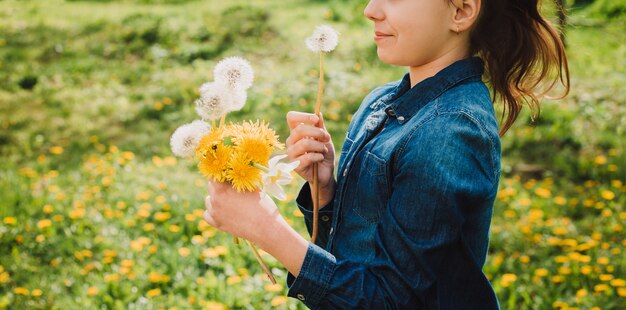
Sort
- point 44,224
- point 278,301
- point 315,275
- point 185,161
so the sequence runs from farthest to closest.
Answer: point 185,161 < point 44,224 < point 278,301 < point 315,275

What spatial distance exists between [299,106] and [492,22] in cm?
411

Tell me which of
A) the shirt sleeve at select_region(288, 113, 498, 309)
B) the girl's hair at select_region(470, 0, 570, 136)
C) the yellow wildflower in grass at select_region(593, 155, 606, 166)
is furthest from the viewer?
the yellow wildflower in grass at select_region(593, 155, 606, 166)

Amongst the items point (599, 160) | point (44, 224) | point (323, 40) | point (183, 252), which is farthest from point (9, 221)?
point (599, 160)

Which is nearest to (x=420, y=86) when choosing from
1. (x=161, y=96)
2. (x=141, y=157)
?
(x=141, y=157)

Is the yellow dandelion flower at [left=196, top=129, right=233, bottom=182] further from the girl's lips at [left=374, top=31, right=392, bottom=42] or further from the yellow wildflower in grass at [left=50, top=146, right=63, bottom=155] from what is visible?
the yellow wildflower in grass at [left=50, top=146, right=63, bottom=155]

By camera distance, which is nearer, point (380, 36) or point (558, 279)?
point (380, 36)

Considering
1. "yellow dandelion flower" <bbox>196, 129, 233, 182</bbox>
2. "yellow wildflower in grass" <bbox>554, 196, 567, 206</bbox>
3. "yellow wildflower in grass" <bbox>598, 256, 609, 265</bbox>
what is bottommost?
"yellow wildflower in grass" <bbox>554, 196, 567, 206</bbox>

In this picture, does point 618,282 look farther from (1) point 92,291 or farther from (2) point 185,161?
(2) point 185,161

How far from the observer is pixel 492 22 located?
134cm

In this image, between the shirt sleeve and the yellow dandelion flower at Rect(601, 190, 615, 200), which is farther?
the yellow dandelion flower at Rect(601, 190, 615, 200)

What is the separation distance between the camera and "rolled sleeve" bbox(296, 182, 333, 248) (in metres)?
1.53

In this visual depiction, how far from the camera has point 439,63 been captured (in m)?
1.33

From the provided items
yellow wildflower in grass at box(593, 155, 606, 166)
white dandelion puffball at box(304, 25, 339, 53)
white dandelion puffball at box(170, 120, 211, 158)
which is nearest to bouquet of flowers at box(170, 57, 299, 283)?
white dandelion puffball at box(170, 120, 211, 158)

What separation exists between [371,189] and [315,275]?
218 millimetres
